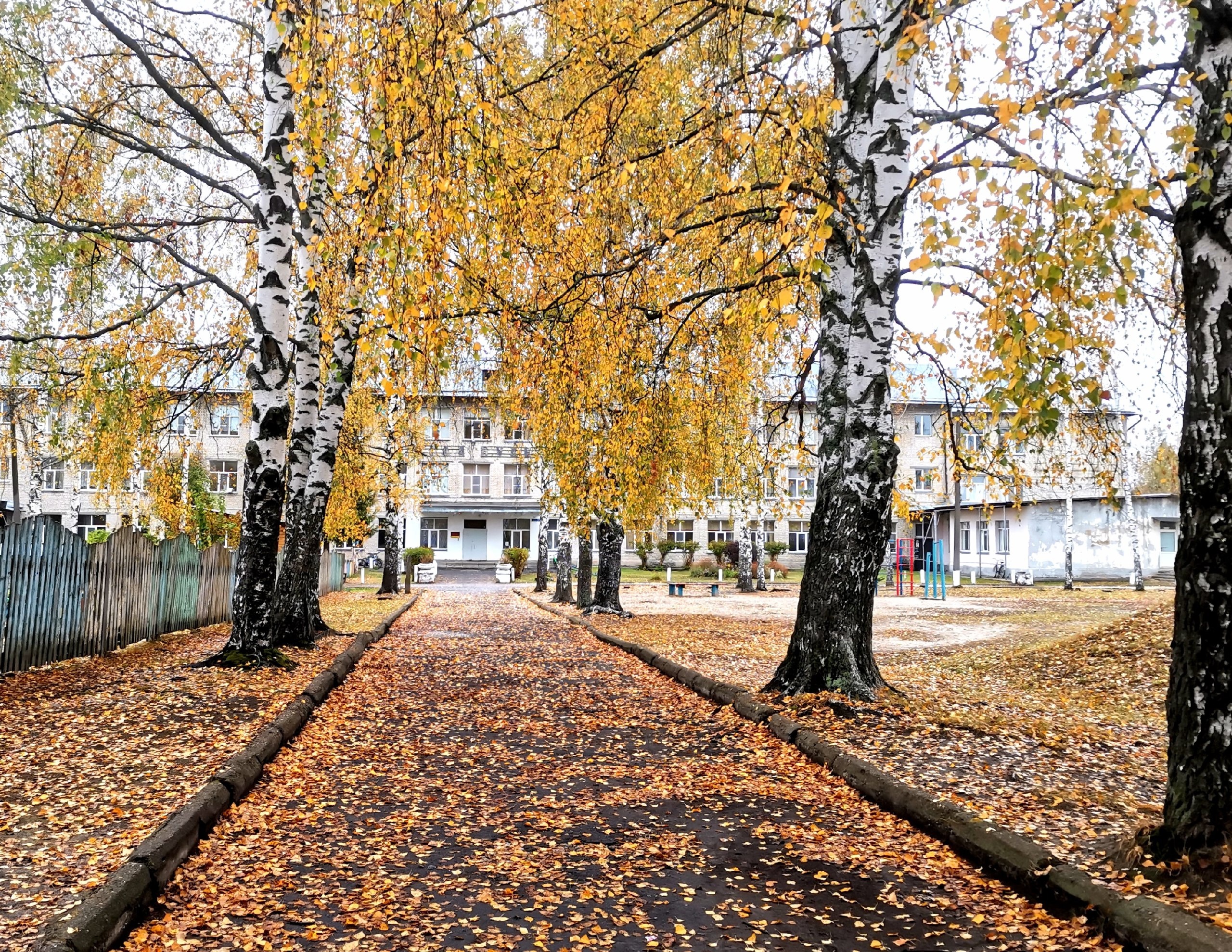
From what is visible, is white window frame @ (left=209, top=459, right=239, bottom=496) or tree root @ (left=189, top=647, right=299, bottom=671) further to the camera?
white window frame @ (left=209, top=459, right=239, bottom=496)

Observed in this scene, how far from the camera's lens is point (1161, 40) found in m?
5.25

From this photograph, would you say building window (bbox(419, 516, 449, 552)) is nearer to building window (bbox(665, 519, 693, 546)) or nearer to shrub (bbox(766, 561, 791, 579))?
building window (bbox(665, 519, 693, 546))

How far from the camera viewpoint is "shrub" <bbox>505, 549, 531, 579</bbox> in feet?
180

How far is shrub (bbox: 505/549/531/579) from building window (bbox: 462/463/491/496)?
13.1 m

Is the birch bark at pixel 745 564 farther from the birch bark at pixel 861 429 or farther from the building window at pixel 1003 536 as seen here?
the birch bark at pixel 861 429

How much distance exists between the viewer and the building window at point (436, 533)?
67062 millimetres

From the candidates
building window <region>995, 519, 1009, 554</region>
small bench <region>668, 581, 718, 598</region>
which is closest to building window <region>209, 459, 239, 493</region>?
small bench <region>668, 581, 718, 598</region>

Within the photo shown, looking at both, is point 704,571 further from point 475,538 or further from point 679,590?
point 679,590

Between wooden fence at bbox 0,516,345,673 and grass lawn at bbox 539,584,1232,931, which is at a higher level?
wooden fence at bbox 0,516,345,673

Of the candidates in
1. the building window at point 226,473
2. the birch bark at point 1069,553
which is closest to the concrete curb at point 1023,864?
the birch bark at point 1069,553

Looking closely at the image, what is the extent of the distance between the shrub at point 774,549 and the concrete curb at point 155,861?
5482cm

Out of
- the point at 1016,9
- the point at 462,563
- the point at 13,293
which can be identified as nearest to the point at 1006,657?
the point at 1016,9

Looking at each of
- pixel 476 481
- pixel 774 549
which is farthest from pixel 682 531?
pixel 476 481

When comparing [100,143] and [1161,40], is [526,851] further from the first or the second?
[100,143]
